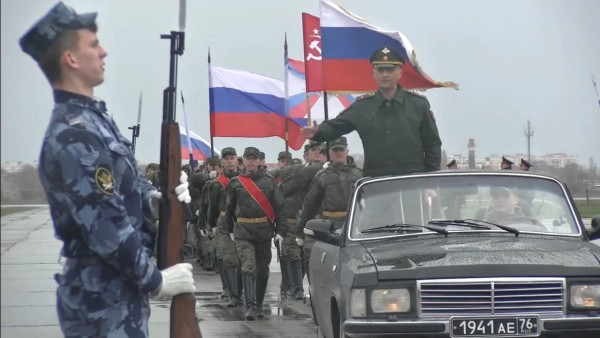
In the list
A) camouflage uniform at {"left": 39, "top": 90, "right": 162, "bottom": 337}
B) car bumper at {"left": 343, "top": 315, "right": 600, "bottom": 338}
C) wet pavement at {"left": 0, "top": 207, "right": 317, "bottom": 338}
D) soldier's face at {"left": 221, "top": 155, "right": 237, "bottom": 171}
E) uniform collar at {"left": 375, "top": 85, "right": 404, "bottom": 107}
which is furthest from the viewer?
soldier's face at {"left": 221, "top": 155, "right": 237, "bottom": 171}

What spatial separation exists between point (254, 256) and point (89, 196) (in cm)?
1012

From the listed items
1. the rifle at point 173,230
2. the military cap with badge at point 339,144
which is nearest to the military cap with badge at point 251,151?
the military cap with badge at point 339,144

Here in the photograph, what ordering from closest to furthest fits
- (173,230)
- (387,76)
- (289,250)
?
(173,230) < (387,76) < (289,250)

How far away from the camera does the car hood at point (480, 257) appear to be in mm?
6887

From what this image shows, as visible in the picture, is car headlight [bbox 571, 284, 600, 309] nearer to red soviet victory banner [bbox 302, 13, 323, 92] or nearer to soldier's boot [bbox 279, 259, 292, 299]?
red soviet victory banner [bbox 302, 13, 323, 92]

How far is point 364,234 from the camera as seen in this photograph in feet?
26.3

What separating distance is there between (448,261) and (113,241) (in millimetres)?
3259

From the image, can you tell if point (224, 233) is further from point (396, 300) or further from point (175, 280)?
point (175, 280)

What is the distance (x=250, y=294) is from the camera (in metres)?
13.6

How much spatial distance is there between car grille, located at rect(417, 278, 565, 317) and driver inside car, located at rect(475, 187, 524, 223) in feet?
4.00

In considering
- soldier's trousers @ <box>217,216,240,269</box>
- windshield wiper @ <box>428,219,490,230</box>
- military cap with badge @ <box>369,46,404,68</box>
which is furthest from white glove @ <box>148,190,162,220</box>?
soldier's trousers @ <box>217,216,240,269</box>

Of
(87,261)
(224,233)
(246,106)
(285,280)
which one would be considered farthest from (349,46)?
(87,261)

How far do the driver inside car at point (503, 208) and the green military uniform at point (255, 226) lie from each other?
5.97 m

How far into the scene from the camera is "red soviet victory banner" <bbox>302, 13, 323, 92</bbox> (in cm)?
A: 1433
